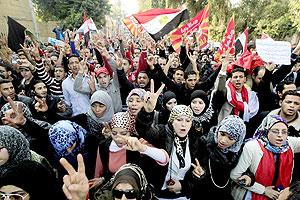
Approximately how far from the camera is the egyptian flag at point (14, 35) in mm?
6164

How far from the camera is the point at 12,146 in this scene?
2145 mm

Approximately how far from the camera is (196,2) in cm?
2069

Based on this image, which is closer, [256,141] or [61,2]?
[256,141]

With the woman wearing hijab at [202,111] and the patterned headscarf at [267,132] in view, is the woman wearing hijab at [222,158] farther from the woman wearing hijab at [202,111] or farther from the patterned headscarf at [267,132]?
the woman wearing hijab at [202,111]

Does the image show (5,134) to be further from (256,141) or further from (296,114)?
(296,114)

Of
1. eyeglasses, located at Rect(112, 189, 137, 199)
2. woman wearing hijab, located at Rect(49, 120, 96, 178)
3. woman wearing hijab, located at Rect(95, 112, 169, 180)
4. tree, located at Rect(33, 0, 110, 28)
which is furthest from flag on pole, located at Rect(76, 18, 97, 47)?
tree, located at Rect(33, 0, 110, 28)

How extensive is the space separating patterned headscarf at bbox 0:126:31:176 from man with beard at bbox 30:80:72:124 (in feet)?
4.08

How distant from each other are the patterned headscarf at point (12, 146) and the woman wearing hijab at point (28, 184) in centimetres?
28

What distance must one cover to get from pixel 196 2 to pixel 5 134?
2060 cm

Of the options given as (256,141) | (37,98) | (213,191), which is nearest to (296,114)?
(256,141)

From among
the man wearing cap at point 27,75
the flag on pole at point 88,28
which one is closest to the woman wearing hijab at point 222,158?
the man wearing cap at point 27,75

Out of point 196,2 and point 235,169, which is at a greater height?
point 196,2

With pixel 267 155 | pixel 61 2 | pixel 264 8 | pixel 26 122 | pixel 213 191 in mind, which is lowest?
pixel 213 191

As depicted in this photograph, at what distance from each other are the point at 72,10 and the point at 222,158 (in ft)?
78.1
